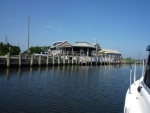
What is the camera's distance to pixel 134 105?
16.8ft

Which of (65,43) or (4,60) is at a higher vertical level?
(65,43)

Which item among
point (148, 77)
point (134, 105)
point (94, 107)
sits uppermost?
point (148, 77)

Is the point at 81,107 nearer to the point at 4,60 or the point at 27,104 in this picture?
the point at 27,104

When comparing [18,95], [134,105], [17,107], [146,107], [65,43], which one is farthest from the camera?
[65,43]

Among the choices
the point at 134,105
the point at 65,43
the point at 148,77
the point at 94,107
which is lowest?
the point at 94,107

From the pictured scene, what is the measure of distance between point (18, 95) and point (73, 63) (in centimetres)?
3649

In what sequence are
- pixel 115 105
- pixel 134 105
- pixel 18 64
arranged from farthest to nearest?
pixel 18 64 < pixel 115 105 < pixel 134 105

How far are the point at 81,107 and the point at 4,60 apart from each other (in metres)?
22.4

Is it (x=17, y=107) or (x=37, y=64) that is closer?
(x=17, y=107)

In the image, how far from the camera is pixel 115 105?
1224 cm

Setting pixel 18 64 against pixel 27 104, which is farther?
pixel 18 64

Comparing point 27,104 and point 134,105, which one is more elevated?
point 134,105

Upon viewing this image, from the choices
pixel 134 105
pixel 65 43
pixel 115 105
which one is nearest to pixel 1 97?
pixel 115 105

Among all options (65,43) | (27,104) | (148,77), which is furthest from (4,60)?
(65,43)
